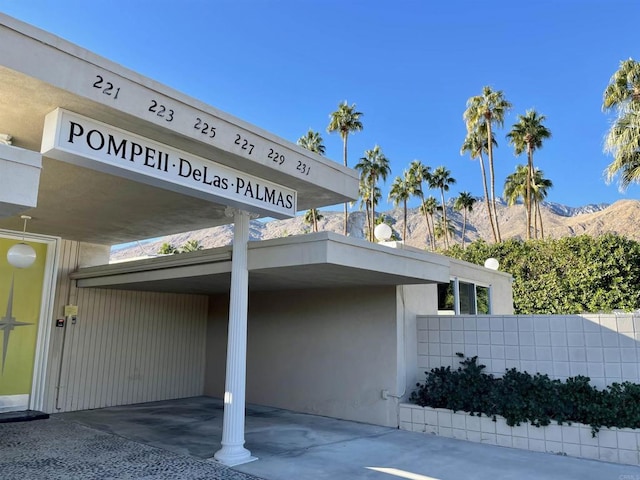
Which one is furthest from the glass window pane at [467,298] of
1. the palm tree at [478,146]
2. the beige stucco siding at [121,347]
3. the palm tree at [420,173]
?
the palm tree at [420,173]

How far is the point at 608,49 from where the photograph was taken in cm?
1883

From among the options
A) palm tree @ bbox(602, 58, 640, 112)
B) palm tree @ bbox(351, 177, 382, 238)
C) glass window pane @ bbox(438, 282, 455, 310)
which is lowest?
glass window pane @ bbox(438, 282, 455, 310)

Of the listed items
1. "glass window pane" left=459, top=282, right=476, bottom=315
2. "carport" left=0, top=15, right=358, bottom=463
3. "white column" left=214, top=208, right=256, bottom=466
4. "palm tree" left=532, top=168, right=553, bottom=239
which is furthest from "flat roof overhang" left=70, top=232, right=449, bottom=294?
"palm tree" left=532, top=168, right=553, bottom=239

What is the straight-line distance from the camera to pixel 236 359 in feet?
17.7

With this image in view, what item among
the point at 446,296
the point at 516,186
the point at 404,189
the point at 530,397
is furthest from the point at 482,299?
the point at 404,189

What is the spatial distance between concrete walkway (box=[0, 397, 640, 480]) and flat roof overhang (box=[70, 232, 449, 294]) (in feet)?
7.31

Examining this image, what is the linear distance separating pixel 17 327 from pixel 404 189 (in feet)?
96.7

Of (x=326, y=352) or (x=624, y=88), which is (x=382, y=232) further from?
(x=624, y=88)

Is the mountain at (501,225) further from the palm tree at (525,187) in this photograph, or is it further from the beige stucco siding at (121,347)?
the beige stucco siding at (121,347)

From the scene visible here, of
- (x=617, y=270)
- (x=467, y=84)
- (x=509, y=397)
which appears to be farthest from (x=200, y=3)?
(x=467, y=84)

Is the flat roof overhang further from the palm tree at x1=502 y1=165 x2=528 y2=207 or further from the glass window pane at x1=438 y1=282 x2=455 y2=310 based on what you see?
the palm tree at x1=502 y1=165 x2=528 y2=207

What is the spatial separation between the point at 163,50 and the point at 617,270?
49.0 ft

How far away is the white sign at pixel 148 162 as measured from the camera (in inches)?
137

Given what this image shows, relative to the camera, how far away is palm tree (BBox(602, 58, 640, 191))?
1372 cm
